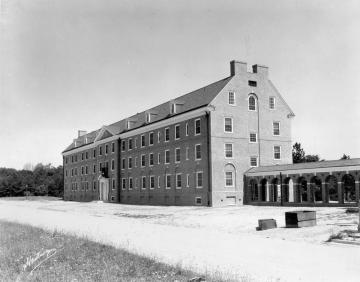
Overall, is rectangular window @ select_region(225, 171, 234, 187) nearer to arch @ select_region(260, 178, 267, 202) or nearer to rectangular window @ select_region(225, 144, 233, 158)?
rectangular window @ select_region(225, 144, 233, 158)

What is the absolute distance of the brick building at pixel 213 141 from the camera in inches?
1692

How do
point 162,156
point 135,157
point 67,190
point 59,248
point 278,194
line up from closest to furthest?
1. point 59,248
2. point 278,194
3. point 162,156
4. point 135,157
5. point 67,190

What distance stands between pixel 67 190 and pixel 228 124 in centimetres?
4953

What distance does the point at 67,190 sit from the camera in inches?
3327

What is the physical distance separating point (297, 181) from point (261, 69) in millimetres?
14028

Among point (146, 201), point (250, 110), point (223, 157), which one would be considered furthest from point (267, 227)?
point (146, 201)

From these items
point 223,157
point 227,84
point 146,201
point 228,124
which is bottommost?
point 146,201

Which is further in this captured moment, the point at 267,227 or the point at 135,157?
the point at 135,157

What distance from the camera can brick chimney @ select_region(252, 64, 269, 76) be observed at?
46625 mm

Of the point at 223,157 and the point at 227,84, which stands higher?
the point at 227,84

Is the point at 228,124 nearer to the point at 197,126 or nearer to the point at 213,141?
the point at 213,141

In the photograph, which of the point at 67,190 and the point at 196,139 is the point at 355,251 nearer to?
the point at 196,139

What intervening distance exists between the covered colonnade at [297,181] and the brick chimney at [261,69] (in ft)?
34.1

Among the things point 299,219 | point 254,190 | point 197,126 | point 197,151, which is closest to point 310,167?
point 254,190
